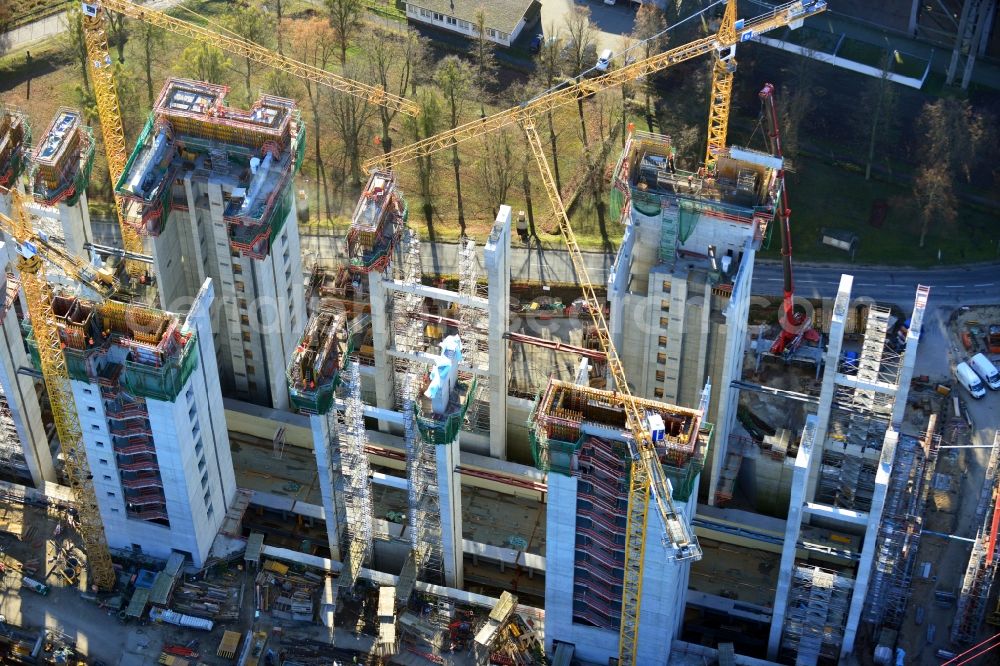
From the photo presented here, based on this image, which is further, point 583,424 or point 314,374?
point 314,374

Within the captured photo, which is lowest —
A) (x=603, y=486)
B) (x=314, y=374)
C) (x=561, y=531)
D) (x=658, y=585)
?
(x=658, y=585)

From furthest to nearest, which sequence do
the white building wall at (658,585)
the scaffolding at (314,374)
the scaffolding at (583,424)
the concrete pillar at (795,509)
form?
1. the scaffolding at (314,374)
2. the concrete pillar at (795,509)
3. the white building wall at (658,585)
4. the scaffolding at (583,424)

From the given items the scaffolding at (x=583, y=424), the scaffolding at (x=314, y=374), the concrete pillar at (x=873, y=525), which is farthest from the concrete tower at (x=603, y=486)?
the scaffolding at (x=314, y=374)

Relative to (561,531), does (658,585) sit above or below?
below

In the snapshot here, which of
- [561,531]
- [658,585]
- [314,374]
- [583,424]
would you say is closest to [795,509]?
[658,585]

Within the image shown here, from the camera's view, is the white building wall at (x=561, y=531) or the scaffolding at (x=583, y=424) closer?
the scaffolding at (x=583, y=424)

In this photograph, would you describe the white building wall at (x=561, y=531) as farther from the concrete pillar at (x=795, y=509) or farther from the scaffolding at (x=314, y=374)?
the scaffolding at (x=314, y=374)

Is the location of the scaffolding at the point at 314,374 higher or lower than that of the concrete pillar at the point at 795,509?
higher

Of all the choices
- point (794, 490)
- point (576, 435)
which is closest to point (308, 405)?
point (576, 435)

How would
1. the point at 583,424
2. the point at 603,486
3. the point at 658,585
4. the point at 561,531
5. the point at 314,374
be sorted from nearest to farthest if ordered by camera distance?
the point at 583,424, the point at 603,486, the point at 658,585, the point at 561,531, the point at 314,374

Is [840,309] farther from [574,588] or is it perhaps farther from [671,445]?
[574,588]

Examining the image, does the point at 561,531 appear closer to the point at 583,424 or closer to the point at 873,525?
the point at 583,424

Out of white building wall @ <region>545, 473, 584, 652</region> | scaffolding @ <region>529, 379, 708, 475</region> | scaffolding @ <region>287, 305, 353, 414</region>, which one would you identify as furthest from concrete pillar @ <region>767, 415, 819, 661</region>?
scaffolding @ <region>287, 305, 353, 414</region>
